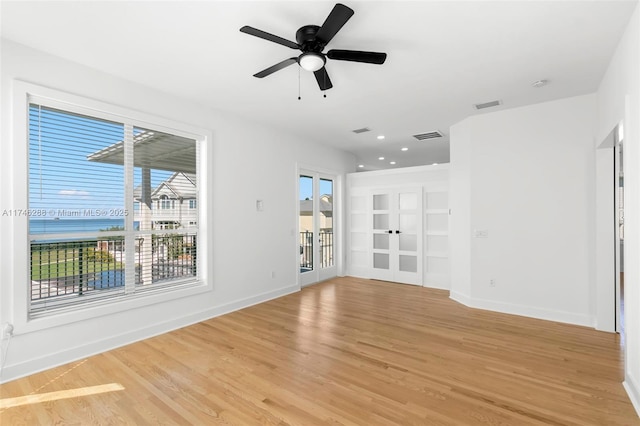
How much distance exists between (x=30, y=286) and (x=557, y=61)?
214 inches

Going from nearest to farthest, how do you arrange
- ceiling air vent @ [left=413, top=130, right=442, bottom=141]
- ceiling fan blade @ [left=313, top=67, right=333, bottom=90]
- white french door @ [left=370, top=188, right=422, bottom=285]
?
ceiling fan blade @ [left=313, top=67, right=333, bottom=90] → ceiling air vent @ [left=413, top=130, right=442, bottom=141] → white french door @ [left=370, top=188, right=422, bottom=285]

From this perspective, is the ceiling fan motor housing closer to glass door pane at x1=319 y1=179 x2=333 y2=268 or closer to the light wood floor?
the light wood floor

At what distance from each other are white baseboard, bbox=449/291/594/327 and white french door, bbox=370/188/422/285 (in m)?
1.39

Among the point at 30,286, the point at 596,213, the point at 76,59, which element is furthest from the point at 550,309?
the point at 76,59

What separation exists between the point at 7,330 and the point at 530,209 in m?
5.85

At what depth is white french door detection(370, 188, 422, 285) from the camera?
6.05 meters

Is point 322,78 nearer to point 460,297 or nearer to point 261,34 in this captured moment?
point 261,34

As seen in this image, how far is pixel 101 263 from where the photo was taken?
3262 millimetres

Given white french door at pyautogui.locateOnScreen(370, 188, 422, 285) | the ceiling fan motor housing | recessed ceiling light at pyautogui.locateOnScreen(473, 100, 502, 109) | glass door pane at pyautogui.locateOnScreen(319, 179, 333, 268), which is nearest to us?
the ceiling fan motor housing

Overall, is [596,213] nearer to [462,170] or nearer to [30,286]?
[462,170]

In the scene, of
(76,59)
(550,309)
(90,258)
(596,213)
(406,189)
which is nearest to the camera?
(76,59)

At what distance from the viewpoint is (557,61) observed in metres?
2.96

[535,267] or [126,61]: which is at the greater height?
[126,61]

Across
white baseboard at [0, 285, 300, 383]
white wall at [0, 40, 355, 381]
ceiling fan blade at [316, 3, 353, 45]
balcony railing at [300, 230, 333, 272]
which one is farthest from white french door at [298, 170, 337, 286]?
ceiling fan blade at [316, 3, 353, 45]
